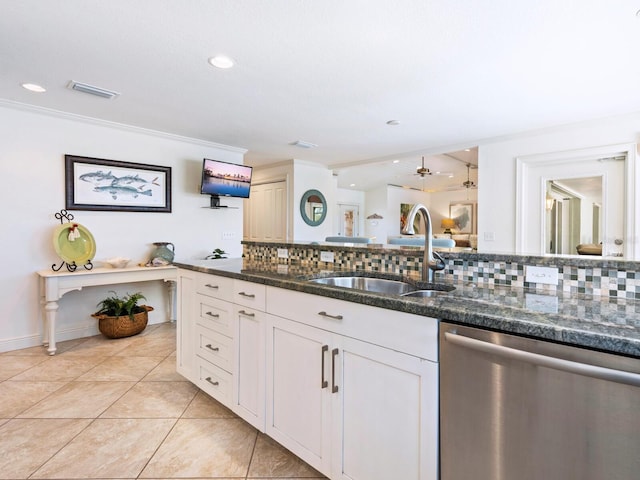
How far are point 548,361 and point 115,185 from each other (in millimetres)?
4125

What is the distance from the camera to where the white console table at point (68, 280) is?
10.00 feet

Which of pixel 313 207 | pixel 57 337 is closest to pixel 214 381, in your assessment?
pixel 57 337

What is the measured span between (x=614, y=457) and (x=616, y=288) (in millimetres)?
711

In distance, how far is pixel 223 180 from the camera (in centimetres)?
448

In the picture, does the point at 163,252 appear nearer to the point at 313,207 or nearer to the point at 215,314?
the point at 215,314

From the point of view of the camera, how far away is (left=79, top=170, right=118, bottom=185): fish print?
353 centimetres

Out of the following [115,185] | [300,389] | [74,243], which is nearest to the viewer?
[300,389]

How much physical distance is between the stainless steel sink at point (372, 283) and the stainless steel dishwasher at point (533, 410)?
73cm

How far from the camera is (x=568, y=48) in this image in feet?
7.12

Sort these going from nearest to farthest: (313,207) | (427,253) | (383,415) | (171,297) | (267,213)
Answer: (383,415), (427,253), (171,297), (313,207), (267,213)

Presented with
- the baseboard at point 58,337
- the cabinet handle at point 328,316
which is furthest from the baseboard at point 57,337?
the cabinet handle at point 328,316

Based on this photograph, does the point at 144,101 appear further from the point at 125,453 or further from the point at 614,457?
the point at 614,457

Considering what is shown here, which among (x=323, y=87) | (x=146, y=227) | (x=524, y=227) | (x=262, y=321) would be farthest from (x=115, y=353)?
(x=524, y=227)

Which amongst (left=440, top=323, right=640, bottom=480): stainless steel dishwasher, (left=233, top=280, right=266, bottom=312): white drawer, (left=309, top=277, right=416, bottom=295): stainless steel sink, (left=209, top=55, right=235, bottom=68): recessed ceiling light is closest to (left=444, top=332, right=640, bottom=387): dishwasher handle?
(left=440, top=323, right=640, bottom=480): stainless steel dishwasher
